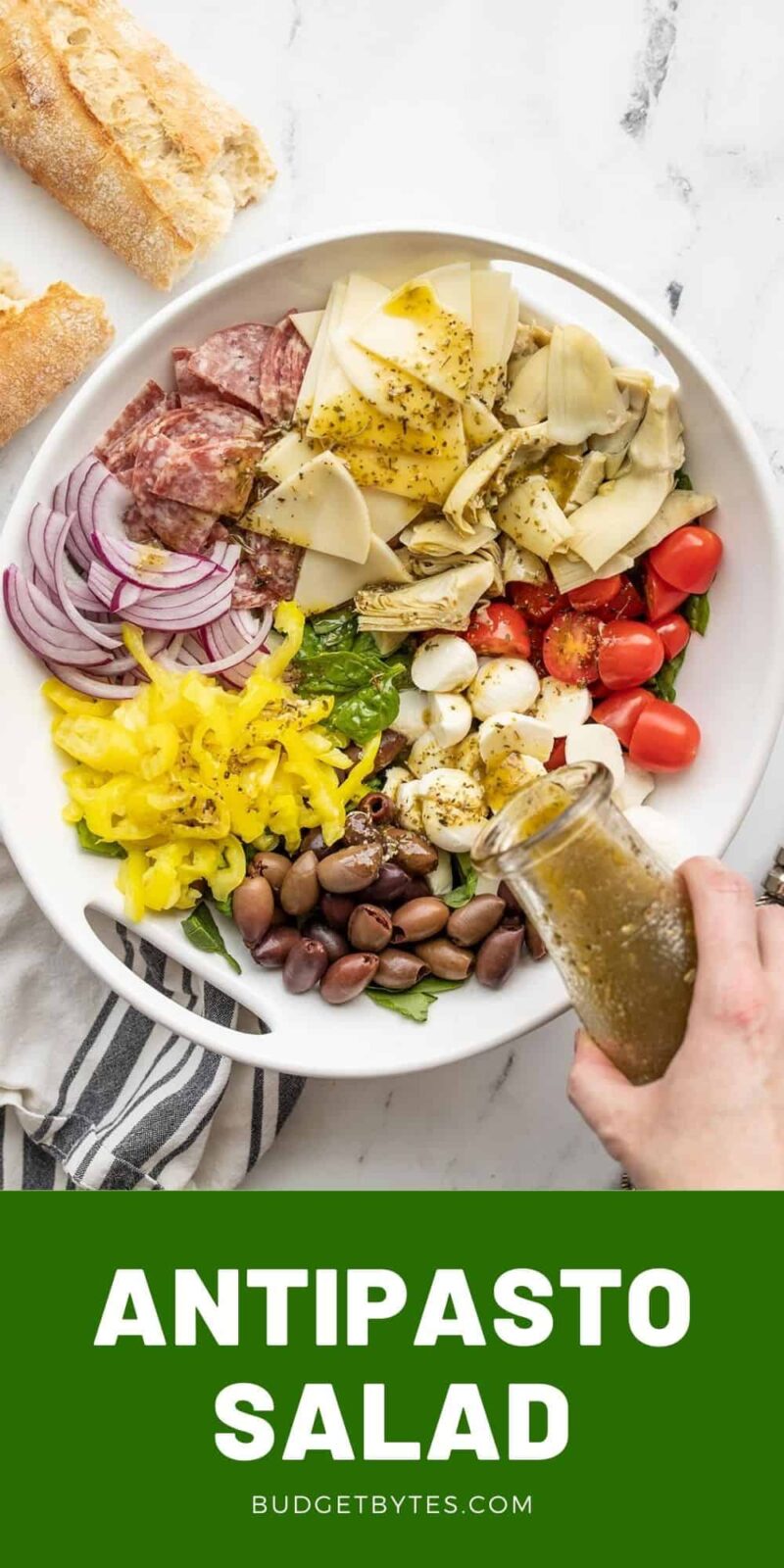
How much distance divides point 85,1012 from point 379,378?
46.1 inches

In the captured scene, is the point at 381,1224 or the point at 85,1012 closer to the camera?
the point at 381,1224

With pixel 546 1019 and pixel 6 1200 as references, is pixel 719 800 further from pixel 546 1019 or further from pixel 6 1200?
pixel 6 1200

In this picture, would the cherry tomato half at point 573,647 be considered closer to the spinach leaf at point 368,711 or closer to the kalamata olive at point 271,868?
the spinach leaf at point 368,711

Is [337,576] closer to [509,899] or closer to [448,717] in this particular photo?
[448,717]

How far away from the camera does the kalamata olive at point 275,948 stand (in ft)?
6.97

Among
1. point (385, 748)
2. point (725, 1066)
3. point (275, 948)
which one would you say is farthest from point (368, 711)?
point (725, 1066)

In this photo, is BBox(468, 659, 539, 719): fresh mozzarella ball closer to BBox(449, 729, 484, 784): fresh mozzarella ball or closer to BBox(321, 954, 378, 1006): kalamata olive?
BBox(449, 729, 484, 784): fresh mozzarella ball

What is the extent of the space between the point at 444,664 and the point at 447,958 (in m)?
0.46

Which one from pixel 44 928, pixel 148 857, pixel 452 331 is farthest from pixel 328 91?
pixel 44 928

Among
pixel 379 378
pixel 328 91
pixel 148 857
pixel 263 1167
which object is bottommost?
pixel 263 1167

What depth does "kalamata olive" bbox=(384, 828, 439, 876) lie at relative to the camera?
7.04ft

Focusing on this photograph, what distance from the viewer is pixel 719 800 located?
6.86 feet

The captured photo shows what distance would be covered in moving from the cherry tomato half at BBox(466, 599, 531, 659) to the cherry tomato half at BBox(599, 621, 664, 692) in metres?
0.13

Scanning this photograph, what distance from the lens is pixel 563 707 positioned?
Result: 86.3 inches
